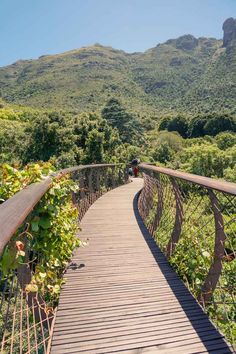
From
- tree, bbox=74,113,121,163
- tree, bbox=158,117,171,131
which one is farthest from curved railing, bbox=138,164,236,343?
tree, bbox=158,117,171,131

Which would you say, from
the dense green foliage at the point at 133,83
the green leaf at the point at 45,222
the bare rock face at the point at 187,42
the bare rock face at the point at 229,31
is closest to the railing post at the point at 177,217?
the green leaf at the point at 45,222

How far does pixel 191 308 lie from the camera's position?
2795mm

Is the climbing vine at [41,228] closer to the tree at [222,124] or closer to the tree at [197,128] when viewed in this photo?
the tree at [222,124]

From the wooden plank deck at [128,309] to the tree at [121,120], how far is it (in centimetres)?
4589

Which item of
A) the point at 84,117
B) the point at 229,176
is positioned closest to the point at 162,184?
the point at 229,176

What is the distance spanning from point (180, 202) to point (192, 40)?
636 feet

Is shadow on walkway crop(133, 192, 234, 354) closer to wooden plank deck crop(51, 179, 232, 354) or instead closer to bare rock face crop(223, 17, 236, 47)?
wooden plank deck crop(51, 179, 232, 354)

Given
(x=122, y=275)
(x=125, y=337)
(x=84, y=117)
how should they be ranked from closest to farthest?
1. (x=125, y=337)
2. (x=122, y=275)
3. (x=84, y=117)

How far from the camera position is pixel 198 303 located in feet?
9.46

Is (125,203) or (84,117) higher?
(84,117)

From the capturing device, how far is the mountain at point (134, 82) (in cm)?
8494

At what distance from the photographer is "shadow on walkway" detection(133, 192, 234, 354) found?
227 centimetres

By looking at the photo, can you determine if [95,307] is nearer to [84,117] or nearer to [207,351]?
[207,351]

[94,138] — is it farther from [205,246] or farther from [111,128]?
[205,246]
